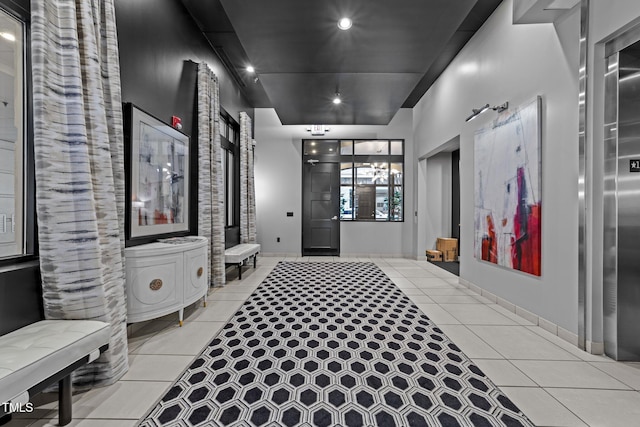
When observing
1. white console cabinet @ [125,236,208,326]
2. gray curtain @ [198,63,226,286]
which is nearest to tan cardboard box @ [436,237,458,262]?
gray curtain @ [198,63,226,286]

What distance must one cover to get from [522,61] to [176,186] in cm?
425

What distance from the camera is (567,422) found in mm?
1530

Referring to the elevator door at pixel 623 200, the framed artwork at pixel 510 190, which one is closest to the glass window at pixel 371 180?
the framed artwork at pixel 510 190

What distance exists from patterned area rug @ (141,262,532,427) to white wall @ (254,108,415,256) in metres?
3.96

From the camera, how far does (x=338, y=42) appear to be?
11.6 ft

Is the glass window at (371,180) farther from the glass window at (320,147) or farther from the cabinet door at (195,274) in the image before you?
the cabinet door at (195,274)

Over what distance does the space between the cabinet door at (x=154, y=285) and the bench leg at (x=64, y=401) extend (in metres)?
0.81

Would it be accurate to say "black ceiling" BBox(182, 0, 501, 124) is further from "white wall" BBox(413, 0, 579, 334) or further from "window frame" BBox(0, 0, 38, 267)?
"window frame" BBox(0, 0, 38, 267)

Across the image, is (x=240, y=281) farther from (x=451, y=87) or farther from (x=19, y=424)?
(x=451, y=87)

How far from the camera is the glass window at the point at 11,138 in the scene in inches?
66.7

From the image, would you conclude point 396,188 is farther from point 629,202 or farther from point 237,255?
point 629,202

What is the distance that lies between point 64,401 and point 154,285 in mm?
1021

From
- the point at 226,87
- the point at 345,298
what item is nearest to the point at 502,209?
the point at 345,298

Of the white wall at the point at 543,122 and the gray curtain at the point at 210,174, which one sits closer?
the white wall at the point at 543,122
